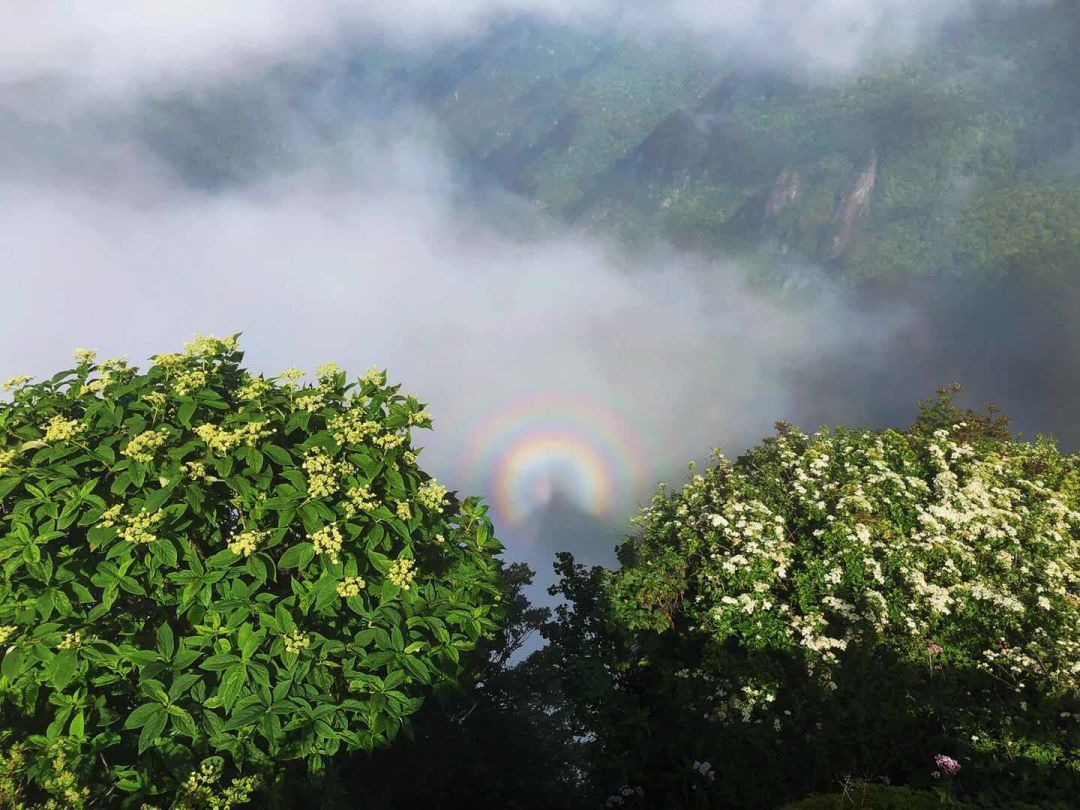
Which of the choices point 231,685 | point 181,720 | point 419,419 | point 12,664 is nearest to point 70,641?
point 12,664

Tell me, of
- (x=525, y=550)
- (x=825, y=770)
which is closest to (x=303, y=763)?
(x=825, y=770)

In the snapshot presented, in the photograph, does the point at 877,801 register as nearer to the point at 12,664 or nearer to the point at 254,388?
the point at 254,388

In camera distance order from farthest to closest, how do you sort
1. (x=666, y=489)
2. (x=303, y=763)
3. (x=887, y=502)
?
(x=666, y=489)
(x=887, y=502)
(x=303, y=763)

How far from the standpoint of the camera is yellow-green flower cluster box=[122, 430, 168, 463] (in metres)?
6.91

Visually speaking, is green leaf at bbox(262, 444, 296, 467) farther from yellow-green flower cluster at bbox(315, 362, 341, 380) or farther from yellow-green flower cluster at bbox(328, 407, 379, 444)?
yellow-green flower cluster at bbox(315, 362, 341, 380)

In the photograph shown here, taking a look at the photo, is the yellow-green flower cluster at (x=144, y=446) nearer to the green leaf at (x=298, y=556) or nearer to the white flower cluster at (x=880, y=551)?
the green leaf at (x=298, y=556)

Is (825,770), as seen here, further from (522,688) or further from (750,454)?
(750,454)

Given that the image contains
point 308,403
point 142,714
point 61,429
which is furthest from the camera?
point 308,403

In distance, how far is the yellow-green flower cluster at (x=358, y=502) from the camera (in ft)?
23.6

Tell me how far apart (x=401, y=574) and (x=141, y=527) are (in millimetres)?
2492

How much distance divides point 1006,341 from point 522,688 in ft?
501

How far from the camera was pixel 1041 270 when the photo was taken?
147250mm

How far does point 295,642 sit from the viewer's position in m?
6.72

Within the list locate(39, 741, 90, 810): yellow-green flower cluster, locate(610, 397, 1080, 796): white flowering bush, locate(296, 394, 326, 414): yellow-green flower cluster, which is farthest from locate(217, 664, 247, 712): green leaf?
locate(610, 397, 1080, 796): white flowering bush
